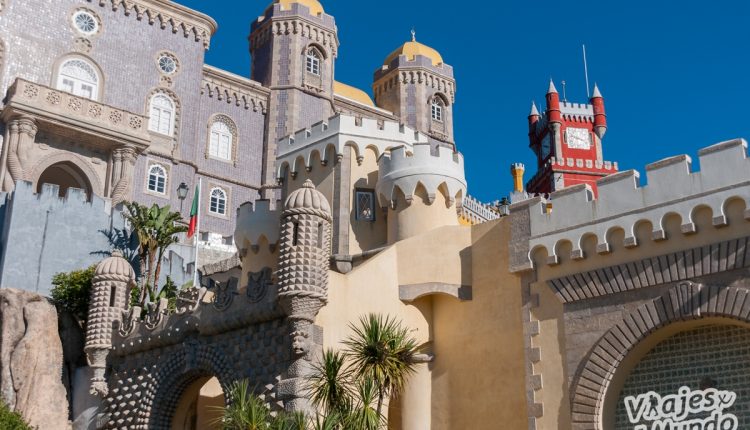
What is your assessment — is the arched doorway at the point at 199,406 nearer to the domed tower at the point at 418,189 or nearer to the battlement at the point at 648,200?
the domed tower at the point at 418,189

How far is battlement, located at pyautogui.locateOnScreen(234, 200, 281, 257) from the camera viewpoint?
26531mm

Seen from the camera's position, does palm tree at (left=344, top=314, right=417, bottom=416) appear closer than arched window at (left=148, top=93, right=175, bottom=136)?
Yes

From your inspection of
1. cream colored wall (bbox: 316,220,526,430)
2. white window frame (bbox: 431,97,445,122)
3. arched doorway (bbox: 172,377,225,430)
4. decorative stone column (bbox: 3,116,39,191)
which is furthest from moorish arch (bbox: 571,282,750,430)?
white window frame (bbox: 431,97,445,122)

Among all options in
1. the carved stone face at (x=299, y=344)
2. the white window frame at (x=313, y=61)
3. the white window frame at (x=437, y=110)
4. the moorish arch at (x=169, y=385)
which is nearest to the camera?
the carved stone face at (x=299, y=344)

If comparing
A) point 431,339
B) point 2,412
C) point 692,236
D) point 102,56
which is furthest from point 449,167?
point 102,56

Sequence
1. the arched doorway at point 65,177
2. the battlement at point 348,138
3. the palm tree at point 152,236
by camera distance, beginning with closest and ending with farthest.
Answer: the battlement at point 348,138
the palm tree at point 152,236
the arched doorway at point 65,177

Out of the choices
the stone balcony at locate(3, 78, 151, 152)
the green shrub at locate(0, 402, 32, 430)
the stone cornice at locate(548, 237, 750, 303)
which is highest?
the stone balcony at locate(3, 78, 151, 152)

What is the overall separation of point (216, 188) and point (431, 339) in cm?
2418

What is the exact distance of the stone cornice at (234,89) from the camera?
4428cm

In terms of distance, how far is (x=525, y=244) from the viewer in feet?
63.0

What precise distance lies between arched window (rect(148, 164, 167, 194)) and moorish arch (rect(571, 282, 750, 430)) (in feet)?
88.6

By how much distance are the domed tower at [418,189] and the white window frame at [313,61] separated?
22095 mm

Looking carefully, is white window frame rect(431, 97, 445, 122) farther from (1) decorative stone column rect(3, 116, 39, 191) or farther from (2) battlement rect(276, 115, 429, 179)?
(2) battlement rect(276, 115, 429, 179)

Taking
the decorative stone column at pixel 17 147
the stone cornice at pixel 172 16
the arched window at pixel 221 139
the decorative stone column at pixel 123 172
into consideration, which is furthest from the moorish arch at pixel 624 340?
the stone cornice at pixel 172 16
